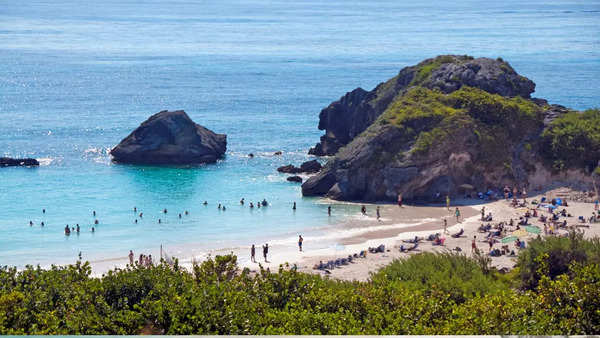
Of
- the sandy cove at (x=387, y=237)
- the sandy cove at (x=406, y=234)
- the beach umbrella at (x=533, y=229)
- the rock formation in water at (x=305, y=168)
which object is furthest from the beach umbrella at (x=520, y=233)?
the rock formation in water at (x=305, y=168)

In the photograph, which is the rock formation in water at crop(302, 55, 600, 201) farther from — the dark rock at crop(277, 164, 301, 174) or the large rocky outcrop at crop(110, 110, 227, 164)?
the large rocky outcrop at crop(110, 110, 227, 164)

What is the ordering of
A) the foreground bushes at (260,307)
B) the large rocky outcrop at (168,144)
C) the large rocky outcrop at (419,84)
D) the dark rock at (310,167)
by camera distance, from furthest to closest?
the large rocky outcrop at (168,144), the dark rock at (310,167), the large rocky outcrop at (419,84), the foreground bushes at (260,307)

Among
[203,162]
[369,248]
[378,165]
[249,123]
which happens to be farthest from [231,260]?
[249,123]

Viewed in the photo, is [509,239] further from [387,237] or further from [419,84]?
[419,84]

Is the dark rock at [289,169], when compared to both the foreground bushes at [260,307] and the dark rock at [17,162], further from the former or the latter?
the foreground bushes at [260,307]

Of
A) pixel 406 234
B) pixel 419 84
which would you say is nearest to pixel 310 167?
pixel 419 84

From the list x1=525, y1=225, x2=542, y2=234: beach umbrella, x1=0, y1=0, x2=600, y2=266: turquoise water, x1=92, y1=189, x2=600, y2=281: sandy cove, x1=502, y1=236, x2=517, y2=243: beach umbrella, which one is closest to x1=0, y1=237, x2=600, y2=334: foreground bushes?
x1=92, y1=189, x2=600, y2=281: sandy cove
